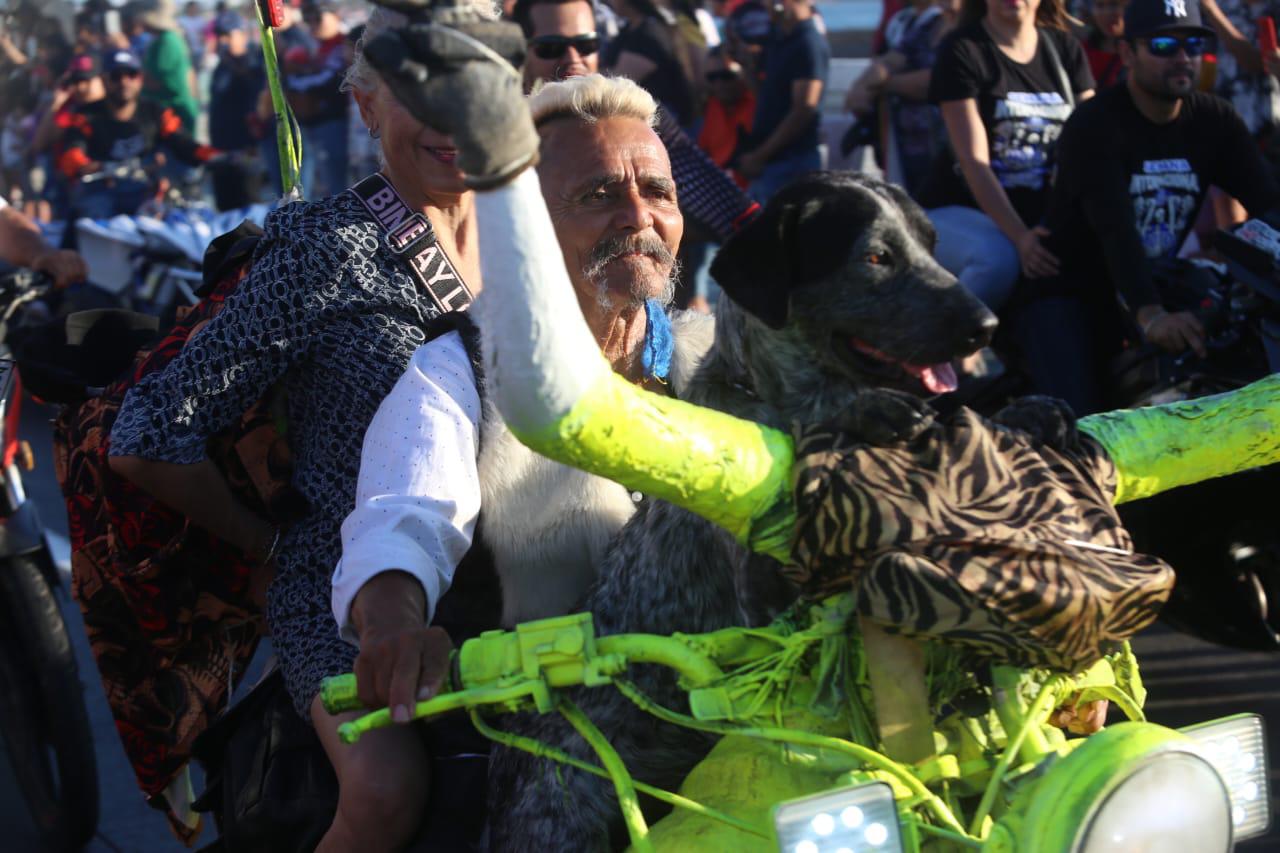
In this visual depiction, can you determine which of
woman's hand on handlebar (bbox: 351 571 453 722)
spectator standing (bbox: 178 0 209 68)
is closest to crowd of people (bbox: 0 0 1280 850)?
woman's hand on handlebar (bbox: 351 571 453 722)

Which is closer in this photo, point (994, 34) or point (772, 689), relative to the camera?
point (772, 689)

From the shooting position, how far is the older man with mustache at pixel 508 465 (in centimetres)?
214

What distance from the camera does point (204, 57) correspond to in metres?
20.4

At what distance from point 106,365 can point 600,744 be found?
202 cm

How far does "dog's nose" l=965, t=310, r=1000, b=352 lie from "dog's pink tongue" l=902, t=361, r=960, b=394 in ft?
0.14

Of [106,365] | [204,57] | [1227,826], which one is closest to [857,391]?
[1227,826]

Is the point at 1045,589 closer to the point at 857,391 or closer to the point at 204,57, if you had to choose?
the point at 857,391

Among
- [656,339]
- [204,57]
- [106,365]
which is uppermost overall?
→ [656,339]

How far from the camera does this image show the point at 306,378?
2955 mm

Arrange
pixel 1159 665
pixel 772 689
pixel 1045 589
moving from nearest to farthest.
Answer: pixel 1045 589
pixel 772 689
pixel 1159 665

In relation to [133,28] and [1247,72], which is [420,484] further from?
[133,28]

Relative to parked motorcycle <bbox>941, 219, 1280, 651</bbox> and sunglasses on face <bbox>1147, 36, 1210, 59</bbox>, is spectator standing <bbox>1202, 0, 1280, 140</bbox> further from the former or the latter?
parked motorcycle <bbox>941, 219, 1280, 651</bbox>

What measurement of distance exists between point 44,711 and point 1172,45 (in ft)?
13.5

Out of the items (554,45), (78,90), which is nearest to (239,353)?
(554,45)
